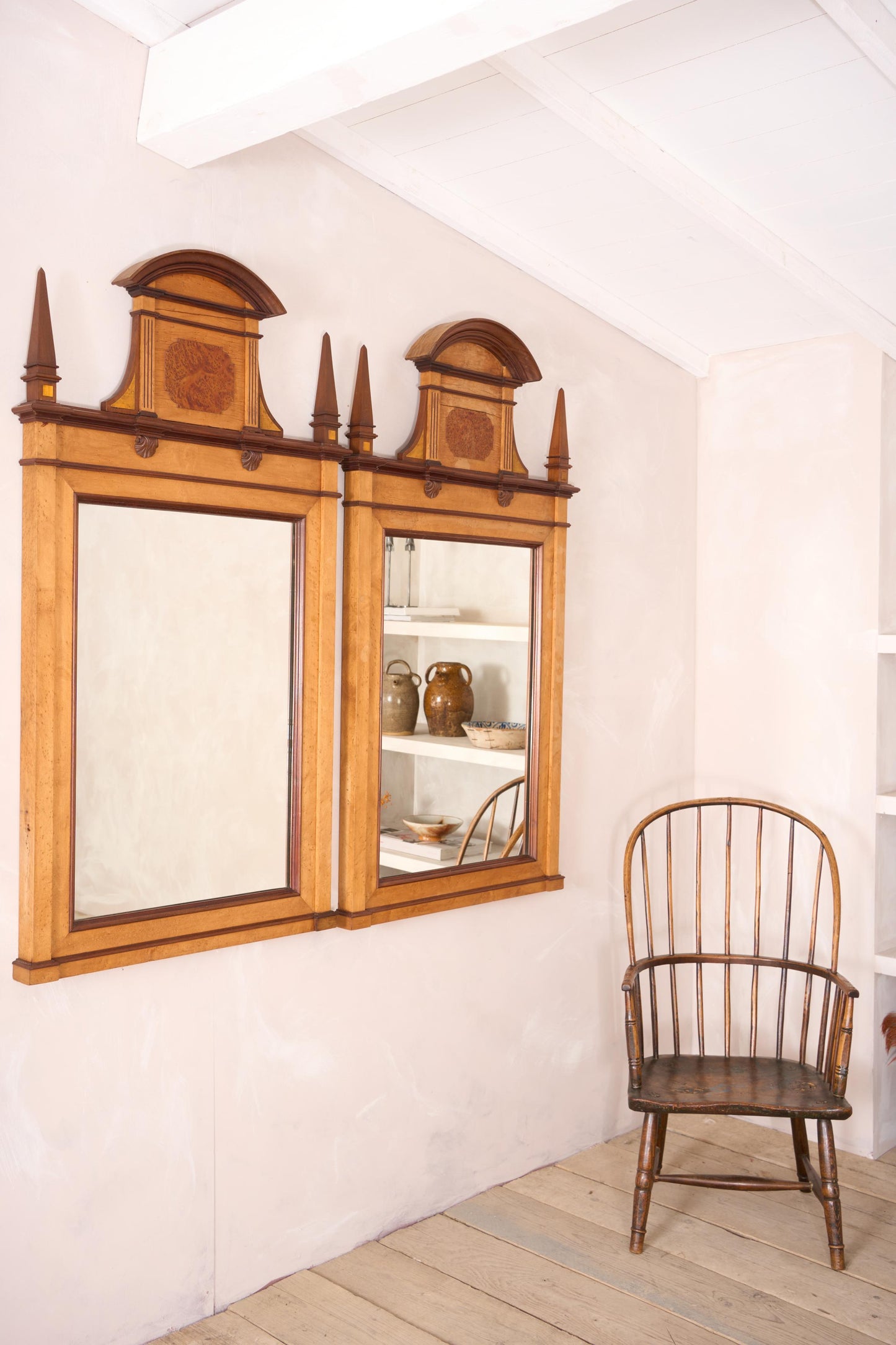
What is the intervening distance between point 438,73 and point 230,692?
46.2 inches

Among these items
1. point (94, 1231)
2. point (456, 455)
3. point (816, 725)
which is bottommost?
point (94, 1231)

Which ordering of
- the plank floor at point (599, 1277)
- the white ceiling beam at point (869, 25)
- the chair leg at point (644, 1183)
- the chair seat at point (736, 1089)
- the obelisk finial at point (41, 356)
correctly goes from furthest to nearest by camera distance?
the chair leg at point (644, 1183)
the chair seat at point (736, 1089)
the plank floor at point (599, 1277)
the obelisk finial at point (41, 356)
the white ceiling beam at point (869, 25)

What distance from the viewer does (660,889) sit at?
3.42 meters

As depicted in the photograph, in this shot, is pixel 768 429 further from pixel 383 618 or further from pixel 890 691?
pixel 383 618

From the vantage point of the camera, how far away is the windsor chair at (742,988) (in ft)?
8.58

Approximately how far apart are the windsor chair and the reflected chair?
314mm

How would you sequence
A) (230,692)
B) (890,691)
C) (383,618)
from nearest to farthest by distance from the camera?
(230,692) < (383,618) < (890,691)

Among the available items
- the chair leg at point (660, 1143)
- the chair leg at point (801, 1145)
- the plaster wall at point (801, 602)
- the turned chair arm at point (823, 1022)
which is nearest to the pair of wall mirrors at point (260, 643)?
the turned chair arm at point (823, 1022)

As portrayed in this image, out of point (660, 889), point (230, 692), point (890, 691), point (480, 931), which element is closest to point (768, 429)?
point (890, 691)

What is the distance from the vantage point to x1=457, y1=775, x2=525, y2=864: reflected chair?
9.20ft

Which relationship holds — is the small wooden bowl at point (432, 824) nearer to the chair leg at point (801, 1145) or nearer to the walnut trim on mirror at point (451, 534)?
the walnut trim on mirror at point (451, 534)

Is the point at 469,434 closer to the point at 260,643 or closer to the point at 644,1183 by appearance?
the point at 260,643

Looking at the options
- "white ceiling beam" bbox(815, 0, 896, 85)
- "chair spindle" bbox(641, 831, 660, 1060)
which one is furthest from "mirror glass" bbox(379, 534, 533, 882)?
"white ceiling beam" bbox(815, 0, 896, 85)

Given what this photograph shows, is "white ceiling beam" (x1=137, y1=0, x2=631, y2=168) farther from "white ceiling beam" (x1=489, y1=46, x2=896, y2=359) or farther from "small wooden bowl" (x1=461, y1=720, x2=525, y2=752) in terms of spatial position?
"small wooden bowl" (x1=461, y1=720, x2=525, y2=752)
